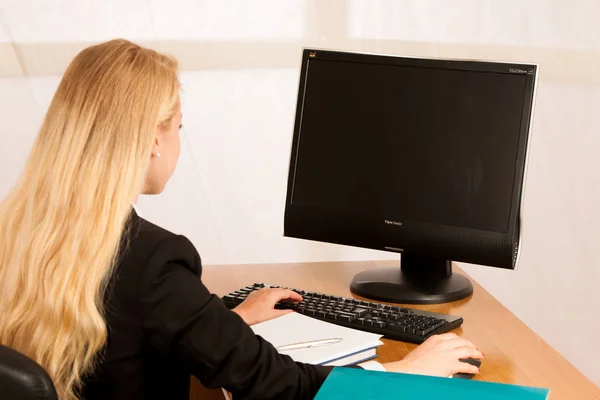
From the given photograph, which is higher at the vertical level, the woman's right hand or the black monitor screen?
the black monitor screen

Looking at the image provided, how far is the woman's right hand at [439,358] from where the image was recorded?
1.31m

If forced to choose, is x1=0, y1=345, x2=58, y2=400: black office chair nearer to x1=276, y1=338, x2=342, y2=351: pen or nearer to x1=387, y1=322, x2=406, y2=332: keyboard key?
x1=276, y1=338, x2=342, y2=351: pen

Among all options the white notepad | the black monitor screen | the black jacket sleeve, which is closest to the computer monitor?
the black monitor screen

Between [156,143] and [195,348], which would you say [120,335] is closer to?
[195,348]

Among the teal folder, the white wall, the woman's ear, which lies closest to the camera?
the teal folder

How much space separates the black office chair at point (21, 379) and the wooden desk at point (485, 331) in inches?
25.2

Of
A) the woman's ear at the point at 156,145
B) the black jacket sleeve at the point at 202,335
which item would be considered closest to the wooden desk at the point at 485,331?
the black jacket sleeve at the point at 202,335

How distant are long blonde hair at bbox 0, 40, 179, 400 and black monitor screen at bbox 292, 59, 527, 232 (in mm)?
650

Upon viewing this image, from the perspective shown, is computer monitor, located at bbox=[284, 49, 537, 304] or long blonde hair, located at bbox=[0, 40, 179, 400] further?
computer monitor, located at bbox=[284, 49, 537, 304]

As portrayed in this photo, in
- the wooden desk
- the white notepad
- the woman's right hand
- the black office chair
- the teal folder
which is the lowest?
the wooden desk

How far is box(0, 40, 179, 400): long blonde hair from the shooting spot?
119cm

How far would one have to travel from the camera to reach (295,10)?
3215mm

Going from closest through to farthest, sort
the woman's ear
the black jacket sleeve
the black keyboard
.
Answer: the black jacket sleeve
the woman's ear
the black keyboard

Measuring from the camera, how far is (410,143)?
1.79 meters
